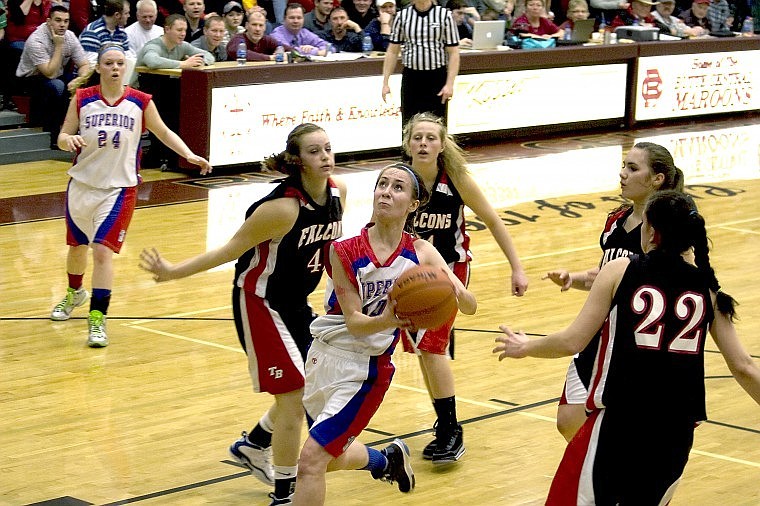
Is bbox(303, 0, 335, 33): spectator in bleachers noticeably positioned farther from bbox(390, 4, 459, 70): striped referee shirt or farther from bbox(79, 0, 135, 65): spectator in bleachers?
bbox(390, 4, 459, 70): striped referee shirt

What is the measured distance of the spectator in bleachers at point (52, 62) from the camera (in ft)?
48.0

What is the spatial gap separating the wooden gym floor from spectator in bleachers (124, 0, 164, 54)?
2.62 meters

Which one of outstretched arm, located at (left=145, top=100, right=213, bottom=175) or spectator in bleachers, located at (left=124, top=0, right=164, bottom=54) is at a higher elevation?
outstretched arm, located at (left=145, top=100, right=213, bottom=175)

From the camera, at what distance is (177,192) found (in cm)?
1322

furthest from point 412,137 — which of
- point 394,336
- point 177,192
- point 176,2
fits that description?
point 176,2

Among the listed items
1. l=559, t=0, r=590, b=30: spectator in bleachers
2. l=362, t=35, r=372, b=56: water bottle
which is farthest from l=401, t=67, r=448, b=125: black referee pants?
l=559, t=0, r=590, b=30: spectator in bleachers

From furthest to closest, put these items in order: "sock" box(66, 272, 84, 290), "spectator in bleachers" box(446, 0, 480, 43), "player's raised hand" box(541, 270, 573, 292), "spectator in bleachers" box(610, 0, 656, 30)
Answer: "spectator in bleachers" box(610, 0, 656, 30) < "spectator in bleachers" box(446, 0, 480, 43) < "sock" box(66, 272, 84, 290) < "player's raised hand" box(541, 270, 573, 292)

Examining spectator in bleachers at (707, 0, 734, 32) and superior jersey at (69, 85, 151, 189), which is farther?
spectator in bleachers at (707, 0, 734, 32)

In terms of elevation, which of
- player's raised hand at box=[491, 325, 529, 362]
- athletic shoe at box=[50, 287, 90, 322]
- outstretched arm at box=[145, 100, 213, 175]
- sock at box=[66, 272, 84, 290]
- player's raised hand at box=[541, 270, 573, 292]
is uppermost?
player's raised hand at box=[491, 325, 529, 362]

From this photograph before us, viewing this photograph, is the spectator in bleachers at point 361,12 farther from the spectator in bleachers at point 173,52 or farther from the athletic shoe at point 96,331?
the athletic shoe at point 96,331

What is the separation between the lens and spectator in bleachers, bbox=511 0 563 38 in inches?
737

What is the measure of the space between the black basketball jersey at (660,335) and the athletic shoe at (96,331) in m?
4.71

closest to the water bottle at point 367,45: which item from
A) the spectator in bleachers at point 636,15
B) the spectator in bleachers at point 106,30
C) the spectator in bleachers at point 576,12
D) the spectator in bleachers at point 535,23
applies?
the spectator in bleachers at point 535,23

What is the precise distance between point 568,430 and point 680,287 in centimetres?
131
